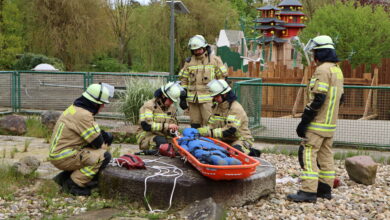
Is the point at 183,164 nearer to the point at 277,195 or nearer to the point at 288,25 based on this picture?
the point at 277,195

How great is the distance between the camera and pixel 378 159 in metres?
9.49

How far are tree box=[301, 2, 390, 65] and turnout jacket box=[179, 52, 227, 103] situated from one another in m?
16.8

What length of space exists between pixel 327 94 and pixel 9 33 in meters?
30.1

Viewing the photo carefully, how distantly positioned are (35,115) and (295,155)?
7238 millimetres

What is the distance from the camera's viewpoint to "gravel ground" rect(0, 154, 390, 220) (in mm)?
5973

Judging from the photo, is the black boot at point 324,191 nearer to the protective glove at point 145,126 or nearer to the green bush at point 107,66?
the protective glove at point 145,126

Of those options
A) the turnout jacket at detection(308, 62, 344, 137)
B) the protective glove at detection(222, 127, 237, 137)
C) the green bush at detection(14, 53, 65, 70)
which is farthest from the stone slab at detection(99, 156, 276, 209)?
the green bush at detection(14, 53, 65, 70)

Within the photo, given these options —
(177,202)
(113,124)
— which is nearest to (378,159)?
(177,202)

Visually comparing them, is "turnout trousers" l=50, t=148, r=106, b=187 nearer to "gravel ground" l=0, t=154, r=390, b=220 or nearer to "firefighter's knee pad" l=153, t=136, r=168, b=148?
"gravel ground" l=0, t=154, r=390, b=220

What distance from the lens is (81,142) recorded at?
261 inches

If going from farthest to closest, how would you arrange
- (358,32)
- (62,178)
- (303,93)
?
1. (358,32)
2. (303,93)
3. (62,178)

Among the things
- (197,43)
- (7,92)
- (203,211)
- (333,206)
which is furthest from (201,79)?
(7,92)

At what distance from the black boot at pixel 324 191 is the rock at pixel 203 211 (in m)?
1.59

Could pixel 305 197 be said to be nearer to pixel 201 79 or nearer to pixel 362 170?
pixel 362 170
